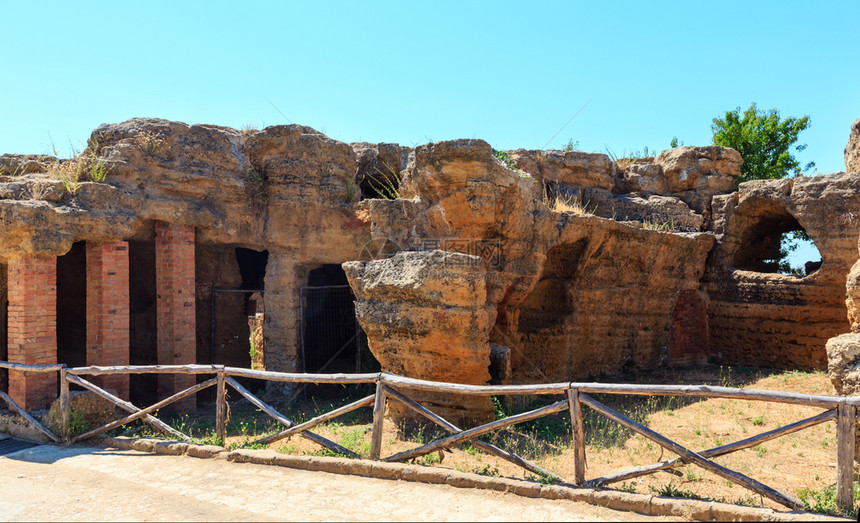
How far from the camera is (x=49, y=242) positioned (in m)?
8.27

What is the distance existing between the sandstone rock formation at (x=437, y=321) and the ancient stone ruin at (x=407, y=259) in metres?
0.03

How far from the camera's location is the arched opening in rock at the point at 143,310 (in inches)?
428

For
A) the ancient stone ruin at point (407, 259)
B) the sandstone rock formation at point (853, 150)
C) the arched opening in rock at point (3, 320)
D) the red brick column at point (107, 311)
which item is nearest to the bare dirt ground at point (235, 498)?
the ancient stone ruin at point (407, 259)

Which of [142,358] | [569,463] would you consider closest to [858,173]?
[569,463]

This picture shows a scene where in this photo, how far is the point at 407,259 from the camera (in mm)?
7809

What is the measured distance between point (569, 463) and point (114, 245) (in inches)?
289

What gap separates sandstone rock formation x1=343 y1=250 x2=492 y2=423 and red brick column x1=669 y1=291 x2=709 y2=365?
666 centimetres

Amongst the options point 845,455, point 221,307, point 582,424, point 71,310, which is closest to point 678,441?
point 582,424

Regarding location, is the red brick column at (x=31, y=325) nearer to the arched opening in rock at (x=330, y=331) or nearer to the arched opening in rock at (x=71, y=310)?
the arched opening in rock at (x=71, y=310)

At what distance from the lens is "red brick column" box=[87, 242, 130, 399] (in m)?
8.95

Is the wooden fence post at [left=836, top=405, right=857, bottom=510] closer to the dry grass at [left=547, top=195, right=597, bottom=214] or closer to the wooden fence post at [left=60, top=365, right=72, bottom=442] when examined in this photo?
the dry grass at [left=547, top=195, right=597, bottom=214]

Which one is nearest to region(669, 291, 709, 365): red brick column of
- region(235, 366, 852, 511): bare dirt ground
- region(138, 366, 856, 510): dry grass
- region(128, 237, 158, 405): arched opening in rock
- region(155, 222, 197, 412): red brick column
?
region(138, 366, 856, 510): dry grass

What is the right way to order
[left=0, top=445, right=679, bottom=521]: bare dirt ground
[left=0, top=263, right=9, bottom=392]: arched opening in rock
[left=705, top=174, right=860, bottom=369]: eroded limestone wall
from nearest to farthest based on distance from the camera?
[left=0, top=445, right=679, bottom=521]: bare dirt ground, [left=0, top=263, right=9, bottom=392]: arched opening in rock, [left=705, top=174, right=860, bottom=369]: eroded limestone wall

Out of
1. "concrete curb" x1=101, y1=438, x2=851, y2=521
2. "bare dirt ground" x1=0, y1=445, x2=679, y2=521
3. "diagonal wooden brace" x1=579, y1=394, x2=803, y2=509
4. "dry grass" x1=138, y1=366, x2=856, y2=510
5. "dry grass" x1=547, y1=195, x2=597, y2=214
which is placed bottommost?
"dry grass" x1=138, y1=366, x2=856, y2=510
